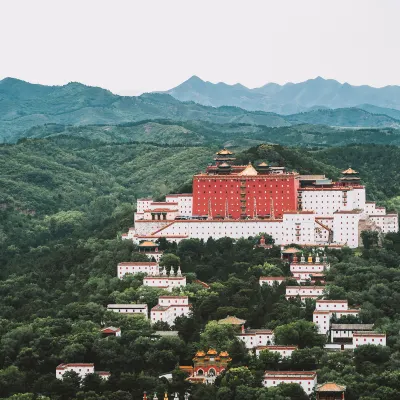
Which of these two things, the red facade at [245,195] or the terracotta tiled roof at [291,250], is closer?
the terracotta tiled roof at [291,250]

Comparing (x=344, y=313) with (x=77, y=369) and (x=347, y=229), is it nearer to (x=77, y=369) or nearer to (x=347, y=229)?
(x=347, y=229)

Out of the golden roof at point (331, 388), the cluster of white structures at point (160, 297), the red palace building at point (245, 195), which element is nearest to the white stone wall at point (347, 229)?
the red palace building at point (245, 195)

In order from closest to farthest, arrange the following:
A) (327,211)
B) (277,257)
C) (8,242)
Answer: (277,257)
(327,211)
(8,242)

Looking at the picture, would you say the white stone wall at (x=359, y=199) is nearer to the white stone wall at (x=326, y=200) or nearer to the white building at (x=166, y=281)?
the white stone wall at (x=326, y=200)

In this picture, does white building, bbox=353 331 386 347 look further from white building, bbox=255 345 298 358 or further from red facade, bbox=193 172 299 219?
red facade, bbox=193 172 299 219

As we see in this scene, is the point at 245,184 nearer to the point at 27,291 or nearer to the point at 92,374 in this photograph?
the point at 27,291

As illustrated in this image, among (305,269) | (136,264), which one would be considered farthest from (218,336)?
(136,264)

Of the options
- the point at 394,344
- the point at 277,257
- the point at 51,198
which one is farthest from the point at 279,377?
the point at 51,198
